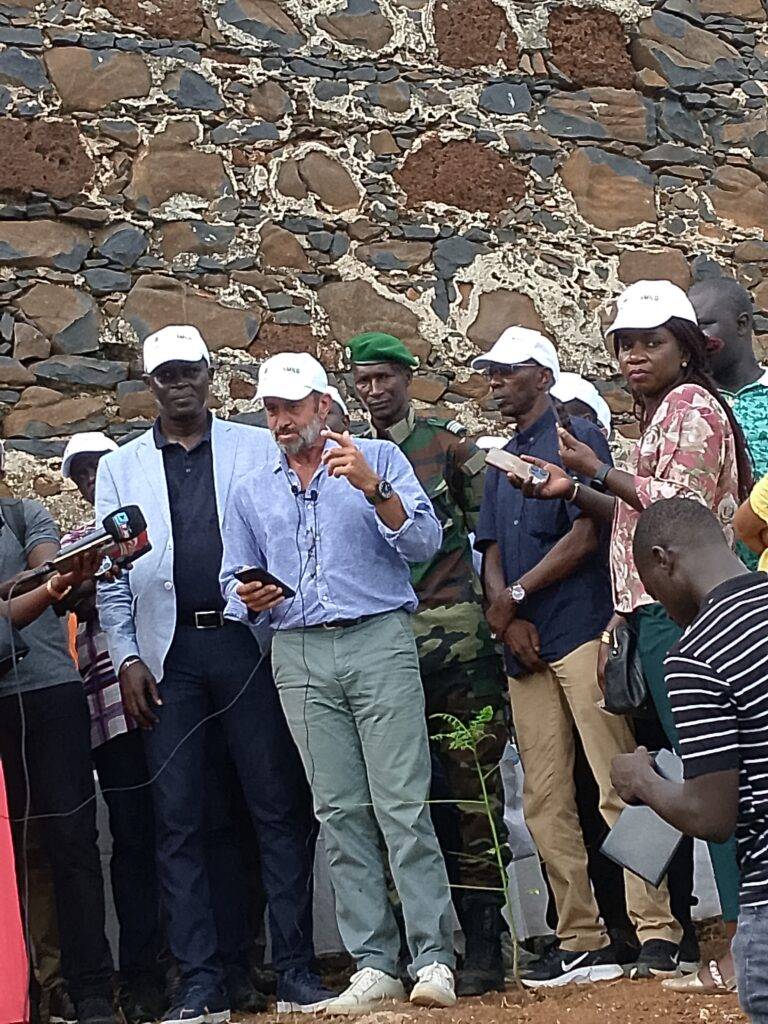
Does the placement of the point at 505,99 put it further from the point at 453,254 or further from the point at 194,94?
the point at 194,94

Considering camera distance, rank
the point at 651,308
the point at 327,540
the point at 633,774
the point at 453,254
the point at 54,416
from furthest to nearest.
Result: 1. the point at 453,254
2. the point at 54,416
3. the point at 327,540
4. the point at 651,308
5. the point at 633,774

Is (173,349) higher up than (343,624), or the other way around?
(173,349)

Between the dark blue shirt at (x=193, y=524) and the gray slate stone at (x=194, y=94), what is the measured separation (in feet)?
7.25

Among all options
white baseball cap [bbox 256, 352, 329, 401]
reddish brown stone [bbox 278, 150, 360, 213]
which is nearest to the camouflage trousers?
white baseball cap [bbox 256, 352, 329, 401]

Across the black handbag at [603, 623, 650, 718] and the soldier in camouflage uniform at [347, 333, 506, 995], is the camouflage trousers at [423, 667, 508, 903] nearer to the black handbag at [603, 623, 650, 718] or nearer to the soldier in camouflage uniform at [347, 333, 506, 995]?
the soldier in camouflage uniform at [347, 333, 506, 995]

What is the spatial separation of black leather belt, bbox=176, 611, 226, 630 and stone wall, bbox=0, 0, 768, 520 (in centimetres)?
181

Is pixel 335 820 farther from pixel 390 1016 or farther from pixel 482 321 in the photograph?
pixel 482 321

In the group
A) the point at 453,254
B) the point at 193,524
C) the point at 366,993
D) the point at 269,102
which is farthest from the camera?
the point at 453,254

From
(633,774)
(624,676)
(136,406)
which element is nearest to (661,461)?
(624,676)

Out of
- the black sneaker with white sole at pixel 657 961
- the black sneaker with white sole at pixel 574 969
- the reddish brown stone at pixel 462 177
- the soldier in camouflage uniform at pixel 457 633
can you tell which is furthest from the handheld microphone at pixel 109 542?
the reddish brown stone at pixel 462 177

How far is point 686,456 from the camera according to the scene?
3936mm

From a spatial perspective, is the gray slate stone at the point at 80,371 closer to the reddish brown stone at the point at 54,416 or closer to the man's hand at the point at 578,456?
the reddish brown stone at the point at 54,416

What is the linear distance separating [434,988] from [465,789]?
0.74 m

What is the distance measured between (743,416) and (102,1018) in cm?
239
